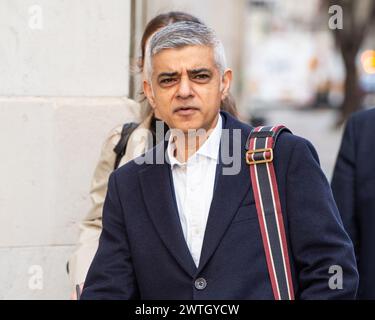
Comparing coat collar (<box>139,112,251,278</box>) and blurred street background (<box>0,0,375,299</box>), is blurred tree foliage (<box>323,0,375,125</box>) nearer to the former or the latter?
blurred street background (<box>0,0,375,299</box>)

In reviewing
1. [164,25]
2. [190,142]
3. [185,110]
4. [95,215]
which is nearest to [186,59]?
[185,110]

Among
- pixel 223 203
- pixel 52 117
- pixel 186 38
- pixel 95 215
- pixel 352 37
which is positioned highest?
pixel 186 38

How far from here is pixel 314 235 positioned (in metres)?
2.83

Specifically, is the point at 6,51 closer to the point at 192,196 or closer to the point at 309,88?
the point at 192,196

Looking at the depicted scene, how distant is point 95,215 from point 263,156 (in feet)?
4.86

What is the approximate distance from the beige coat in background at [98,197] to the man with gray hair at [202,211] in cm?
91

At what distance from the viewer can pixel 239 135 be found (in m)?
3.07

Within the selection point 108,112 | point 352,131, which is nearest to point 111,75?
point 108,112

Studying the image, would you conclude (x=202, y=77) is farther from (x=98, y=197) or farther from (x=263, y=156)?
(x=98, y=197)

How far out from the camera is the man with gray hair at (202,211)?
286 centimetres

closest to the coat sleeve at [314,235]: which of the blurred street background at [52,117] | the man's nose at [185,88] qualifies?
the man's nose at [185,88]

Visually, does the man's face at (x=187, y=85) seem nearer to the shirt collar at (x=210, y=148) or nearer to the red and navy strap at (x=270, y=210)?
the shirt collar at (x=210, y=148)

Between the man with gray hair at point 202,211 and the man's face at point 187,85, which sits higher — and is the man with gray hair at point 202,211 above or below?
below
